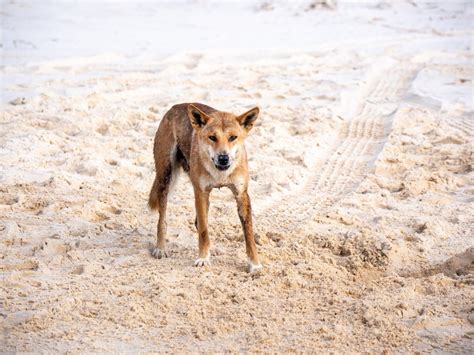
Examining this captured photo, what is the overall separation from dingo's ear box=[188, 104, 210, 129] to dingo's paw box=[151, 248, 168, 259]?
1.21 metres

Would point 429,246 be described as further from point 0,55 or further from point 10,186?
point 0,55

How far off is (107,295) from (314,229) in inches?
89.1

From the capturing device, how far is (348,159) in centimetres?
834

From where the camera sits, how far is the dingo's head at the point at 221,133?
5.03 meters

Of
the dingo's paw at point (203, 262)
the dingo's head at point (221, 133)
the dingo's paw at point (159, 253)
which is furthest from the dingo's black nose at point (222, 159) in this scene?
the dingo's paw at point (159, 253)

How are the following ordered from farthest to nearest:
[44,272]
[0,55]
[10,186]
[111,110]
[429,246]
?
[0,55], [111,110], [10,186], [429,246], [44,272]

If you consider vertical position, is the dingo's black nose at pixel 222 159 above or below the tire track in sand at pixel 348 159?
above

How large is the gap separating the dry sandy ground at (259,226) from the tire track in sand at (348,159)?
1.3 inches

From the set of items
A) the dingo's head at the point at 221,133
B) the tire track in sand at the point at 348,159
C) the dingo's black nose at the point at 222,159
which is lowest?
the tire track in sand at the point at 348,159

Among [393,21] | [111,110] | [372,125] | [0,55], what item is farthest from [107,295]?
[393,21]

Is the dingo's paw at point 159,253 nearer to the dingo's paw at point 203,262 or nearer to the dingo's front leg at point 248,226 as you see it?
the dingo's paw at point 203,262

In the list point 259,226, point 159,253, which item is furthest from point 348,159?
point 159,253

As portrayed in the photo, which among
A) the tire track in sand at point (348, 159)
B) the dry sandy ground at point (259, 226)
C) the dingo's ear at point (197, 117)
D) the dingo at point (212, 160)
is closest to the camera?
the dry sandy ground at point (259, 226)

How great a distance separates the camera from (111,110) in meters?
9.61
